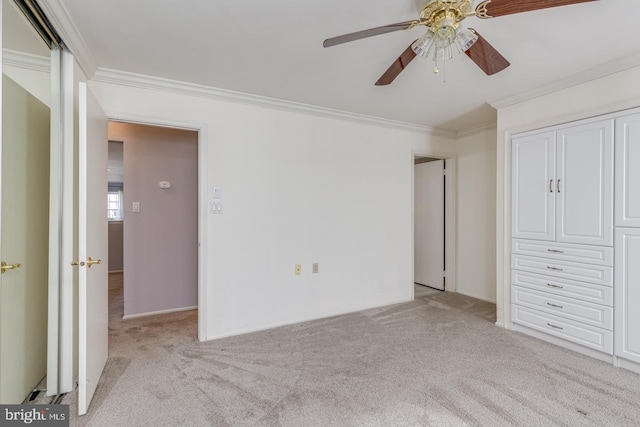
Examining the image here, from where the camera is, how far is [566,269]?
2645 mm

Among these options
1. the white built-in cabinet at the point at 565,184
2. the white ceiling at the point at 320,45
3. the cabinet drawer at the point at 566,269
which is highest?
the white ceiling at the point at 320,45

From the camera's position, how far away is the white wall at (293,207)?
2.85 metres

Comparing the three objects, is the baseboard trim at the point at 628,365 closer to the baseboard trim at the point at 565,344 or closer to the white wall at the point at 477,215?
the baseboard trim at the point at 565,344

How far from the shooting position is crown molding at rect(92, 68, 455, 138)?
2.49 m

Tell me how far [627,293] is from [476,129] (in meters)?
2.52

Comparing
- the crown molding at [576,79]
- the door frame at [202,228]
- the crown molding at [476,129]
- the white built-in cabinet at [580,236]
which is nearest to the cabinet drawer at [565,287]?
the white built-in cabinet at [580,236]

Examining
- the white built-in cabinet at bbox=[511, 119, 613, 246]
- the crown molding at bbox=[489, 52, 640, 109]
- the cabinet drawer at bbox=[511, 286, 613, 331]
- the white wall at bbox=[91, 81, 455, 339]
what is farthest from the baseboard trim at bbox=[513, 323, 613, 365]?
the crown molding at bbox=[489, 52, 640, 109]

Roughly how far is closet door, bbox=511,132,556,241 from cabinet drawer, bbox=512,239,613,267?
7cm

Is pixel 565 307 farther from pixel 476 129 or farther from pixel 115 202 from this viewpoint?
pixel 115 202

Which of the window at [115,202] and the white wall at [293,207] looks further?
the window at [115,202]

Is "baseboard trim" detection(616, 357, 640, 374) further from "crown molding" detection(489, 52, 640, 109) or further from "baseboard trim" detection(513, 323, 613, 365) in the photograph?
"crown molding" detection(489, 52, 640, 109)

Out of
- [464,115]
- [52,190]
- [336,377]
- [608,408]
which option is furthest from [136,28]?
[608,408]

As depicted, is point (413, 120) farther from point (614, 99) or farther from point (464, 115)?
point (614, 99)

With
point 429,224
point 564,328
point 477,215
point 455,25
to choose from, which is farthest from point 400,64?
point 429,224
